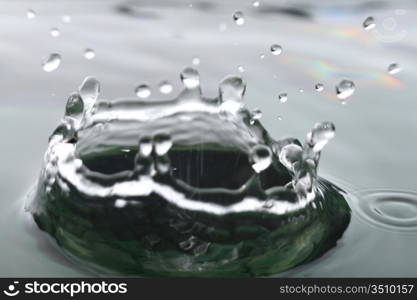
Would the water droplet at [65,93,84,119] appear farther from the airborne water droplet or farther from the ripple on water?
the airborne water droplet

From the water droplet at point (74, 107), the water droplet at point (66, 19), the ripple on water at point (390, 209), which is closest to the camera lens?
the ripple on water at point (390, 209)

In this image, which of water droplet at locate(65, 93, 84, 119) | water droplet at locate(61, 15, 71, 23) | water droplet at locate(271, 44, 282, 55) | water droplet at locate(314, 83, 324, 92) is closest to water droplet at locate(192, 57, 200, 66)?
water droplet at locate(271, 44, 282, 55)

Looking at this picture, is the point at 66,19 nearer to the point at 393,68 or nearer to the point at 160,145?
the point at 393,68

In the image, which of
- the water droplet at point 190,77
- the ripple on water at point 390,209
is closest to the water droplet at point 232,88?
the water droplet at point 190,77

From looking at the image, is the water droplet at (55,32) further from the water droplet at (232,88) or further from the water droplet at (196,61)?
the water droplet at (232,88)

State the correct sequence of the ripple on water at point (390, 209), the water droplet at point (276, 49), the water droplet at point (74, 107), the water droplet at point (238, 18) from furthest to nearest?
1. the water droplet at point (238, 18)
2. the water droplet at point (276, 49)
3. the water droplet at point (74, 107)
4. the ripple on water at point (390, 209)

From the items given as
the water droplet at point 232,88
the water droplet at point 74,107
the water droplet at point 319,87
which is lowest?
the water droplet at point 74,107
